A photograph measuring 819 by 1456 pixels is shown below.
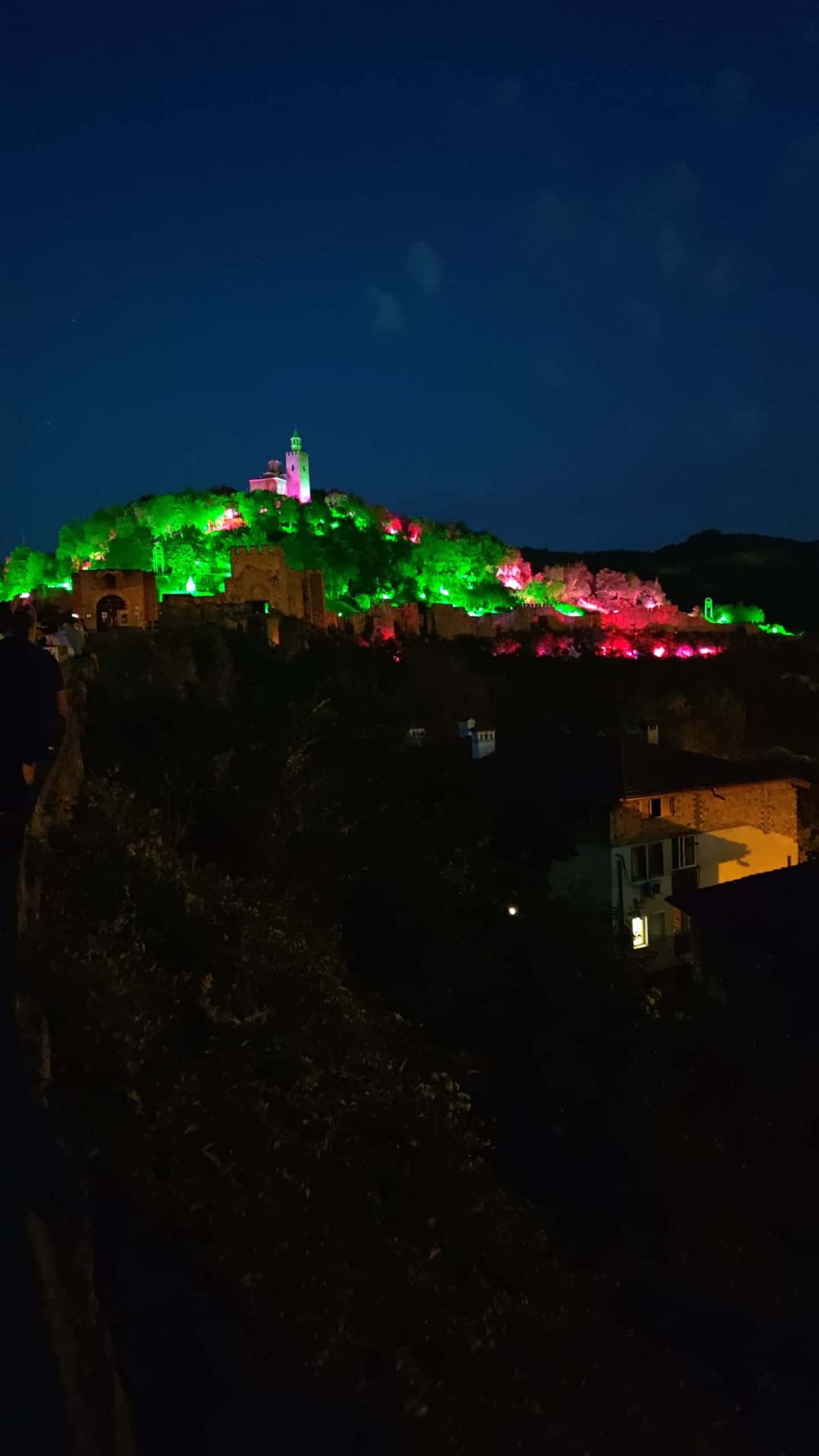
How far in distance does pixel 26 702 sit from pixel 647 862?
1052 centimetres

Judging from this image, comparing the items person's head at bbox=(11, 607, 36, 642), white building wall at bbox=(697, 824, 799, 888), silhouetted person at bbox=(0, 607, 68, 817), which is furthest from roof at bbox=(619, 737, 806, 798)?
person's head at bbox=(11, 607, 36, 642)

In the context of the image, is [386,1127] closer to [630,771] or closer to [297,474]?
[630,771]

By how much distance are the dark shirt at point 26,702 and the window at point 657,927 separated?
10496 millimetres

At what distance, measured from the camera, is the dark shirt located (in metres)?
11.4

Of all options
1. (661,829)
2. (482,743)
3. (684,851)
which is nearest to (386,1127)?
(661,829)

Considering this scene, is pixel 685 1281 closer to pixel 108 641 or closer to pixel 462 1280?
pixel 462 1280

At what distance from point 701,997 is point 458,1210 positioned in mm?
6514

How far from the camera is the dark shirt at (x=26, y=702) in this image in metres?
11.4

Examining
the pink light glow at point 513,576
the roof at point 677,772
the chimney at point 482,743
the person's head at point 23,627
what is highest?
the pink light glow at point 513,576

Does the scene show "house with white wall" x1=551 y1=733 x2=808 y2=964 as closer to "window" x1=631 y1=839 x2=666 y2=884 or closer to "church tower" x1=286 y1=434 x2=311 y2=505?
"window" x1=631 y1=839 x2=666 y2=884

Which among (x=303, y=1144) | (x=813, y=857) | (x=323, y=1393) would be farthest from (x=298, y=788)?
(x=813, y=857)

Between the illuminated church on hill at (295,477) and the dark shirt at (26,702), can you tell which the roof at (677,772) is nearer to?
the dark shirt at (26,702)

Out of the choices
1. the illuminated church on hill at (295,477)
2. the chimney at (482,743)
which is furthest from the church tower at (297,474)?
the chimney at (482,743)

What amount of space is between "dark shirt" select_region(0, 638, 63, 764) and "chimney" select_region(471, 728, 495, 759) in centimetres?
940
